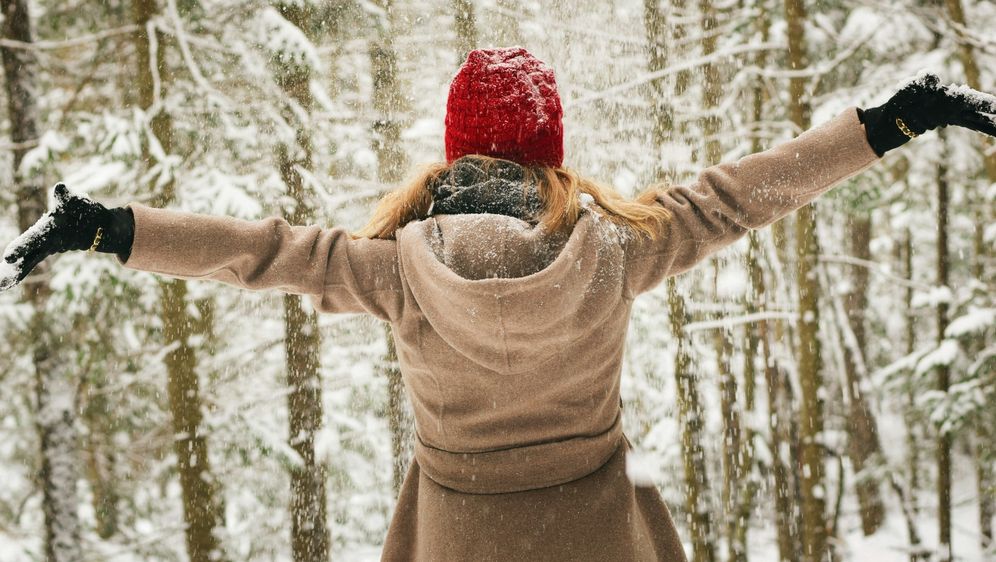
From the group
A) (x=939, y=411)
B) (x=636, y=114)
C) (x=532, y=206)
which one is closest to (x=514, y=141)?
(x=532, y=206)

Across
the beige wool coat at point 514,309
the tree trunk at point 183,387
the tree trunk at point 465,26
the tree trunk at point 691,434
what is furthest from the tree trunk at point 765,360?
the beige wool coat at point 514,309

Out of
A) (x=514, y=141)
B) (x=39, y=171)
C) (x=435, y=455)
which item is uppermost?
(x=39, y=171)

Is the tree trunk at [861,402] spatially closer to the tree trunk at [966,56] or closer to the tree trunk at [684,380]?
the tree trunk at [684,380]

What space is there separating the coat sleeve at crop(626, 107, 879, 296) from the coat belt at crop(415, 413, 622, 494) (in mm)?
437

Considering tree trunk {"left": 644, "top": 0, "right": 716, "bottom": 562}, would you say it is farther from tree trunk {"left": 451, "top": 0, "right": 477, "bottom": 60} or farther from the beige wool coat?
the beige wool coat

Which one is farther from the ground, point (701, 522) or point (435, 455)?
point (435, 455)

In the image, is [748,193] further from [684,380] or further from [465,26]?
[465,26]

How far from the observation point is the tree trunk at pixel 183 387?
632 cm

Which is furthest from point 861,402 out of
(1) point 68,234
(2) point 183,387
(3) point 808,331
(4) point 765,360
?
(1) point 68,234

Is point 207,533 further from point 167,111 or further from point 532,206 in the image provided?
point 532,206

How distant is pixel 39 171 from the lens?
6.25m

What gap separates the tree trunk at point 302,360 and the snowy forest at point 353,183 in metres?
0.02

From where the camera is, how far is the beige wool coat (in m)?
1.59

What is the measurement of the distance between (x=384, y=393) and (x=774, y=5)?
666 cm
